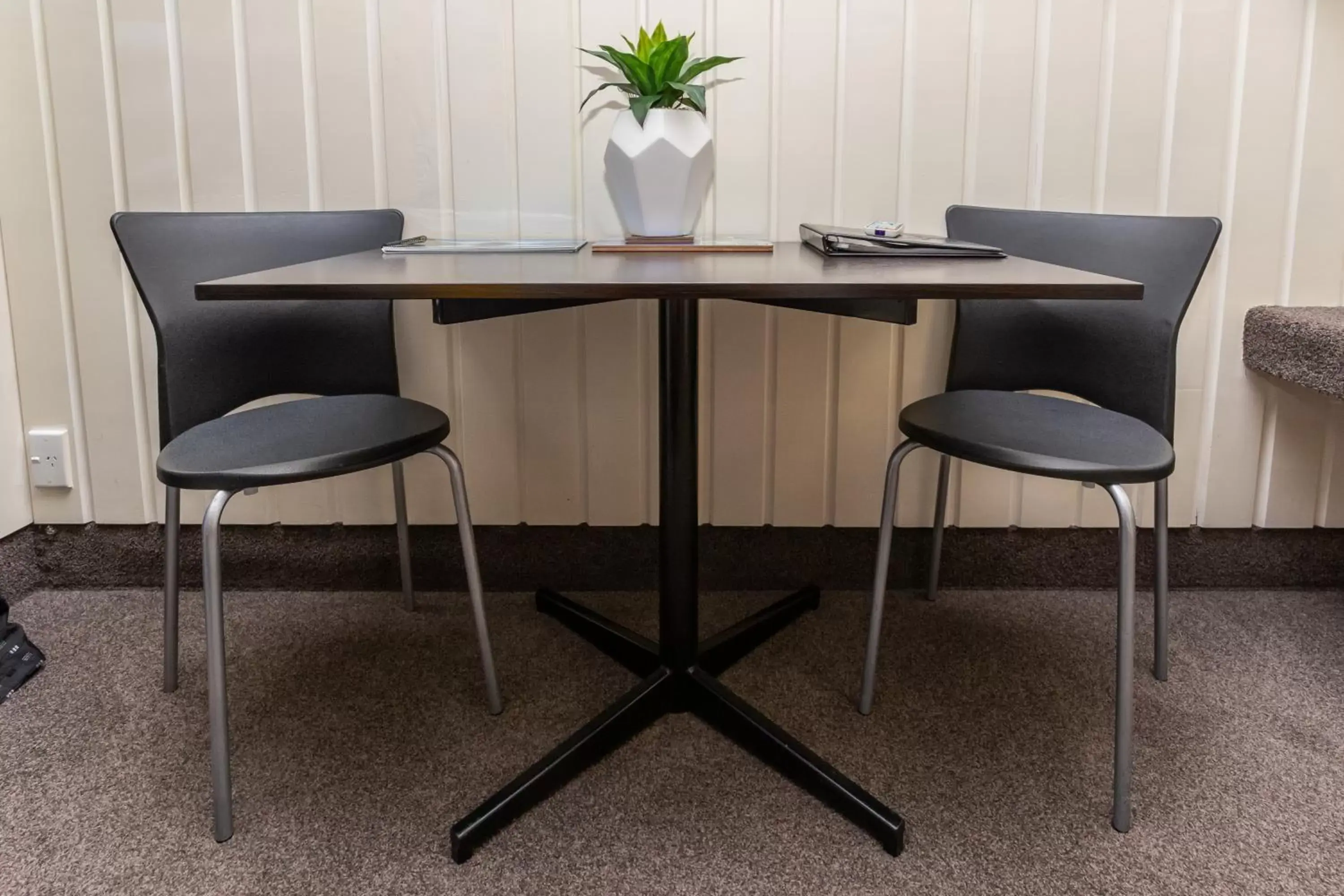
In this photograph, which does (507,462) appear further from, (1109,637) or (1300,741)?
(1300,741)

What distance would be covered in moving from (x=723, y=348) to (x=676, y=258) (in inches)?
23.1

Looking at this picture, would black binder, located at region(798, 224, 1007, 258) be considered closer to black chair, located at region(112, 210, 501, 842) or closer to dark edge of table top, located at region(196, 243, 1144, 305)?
dark edge of table top, located at region(196, 243, 1144, 305)

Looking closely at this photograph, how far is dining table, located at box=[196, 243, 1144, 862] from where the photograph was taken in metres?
0.95

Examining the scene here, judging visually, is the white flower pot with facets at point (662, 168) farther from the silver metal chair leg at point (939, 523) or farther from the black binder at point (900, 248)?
the silver metal chair leg at point (939, 523)

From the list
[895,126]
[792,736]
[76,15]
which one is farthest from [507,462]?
→ [76,15]

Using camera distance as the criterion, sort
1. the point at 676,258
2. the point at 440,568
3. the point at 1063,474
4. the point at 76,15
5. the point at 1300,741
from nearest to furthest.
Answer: the point at 1063,474 < the point at 676,258 < the point at 1300,741 < the point at 76,15 < the point at 440,568

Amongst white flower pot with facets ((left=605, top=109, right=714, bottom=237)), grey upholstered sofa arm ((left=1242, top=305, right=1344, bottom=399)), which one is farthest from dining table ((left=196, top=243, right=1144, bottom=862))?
grey upholstered sofa arm ((left=1242, top=305, right=1344, bottom=399))

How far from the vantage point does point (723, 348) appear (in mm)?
1898

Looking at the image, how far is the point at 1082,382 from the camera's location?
163 cm

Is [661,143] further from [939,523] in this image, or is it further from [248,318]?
[939,523]

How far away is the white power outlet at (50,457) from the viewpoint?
6.37 feet

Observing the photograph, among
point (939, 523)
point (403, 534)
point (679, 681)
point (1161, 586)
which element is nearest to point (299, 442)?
point (403, 534)

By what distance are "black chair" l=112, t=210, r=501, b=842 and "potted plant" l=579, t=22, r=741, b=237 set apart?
0.45 m

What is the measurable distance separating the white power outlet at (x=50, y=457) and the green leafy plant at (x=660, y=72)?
4.53 ft
